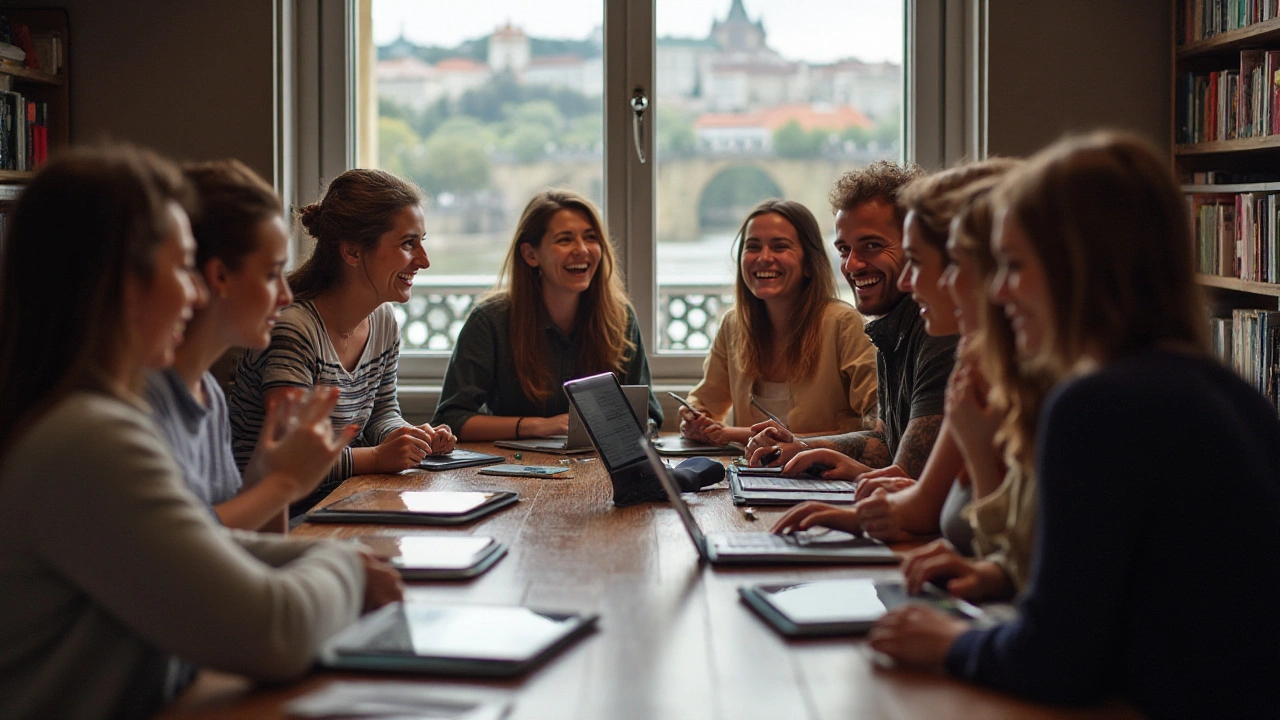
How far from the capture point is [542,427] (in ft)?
9.86

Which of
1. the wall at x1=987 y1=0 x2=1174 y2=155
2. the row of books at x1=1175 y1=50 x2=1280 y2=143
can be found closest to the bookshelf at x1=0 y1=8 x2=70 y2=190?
the wall at x1=987 y1=0 x2=1174 y2=155

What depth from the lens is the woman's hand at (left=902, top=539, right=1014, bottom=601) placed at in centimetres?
137

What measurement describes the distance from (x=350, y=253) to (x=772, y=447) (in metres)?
1.16

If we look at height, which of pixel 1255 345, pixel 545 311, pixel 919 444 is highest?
pixel 545 311

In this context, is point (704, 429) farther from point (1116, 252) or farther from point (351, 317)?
point (1116, 252)

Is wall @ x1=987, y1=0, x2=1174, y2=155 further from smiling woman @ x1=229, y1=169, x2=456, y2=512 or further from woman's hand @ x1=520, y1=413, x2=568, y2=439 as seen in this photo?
smiling woman @ x1=229, y1=169, x2=456, y2=512

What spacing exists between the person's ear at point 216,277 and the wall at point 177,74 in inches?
96.4

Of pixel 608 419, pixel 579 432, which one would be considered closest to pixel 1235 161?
pixel 579 432

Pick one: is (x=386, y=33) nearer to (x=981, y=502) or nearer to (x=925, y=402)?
(x=925, y=402)

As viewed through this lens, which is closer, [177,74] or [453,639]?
[453,639]

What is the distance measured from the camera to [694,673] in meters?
1.19

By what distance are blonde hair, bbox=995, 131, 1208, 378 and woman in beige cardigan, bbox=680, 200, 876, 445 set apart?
185 centimetres

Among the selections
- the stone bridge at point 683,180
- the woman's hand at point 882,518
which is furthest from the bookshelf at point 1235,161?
the woman's hand at point 882,518

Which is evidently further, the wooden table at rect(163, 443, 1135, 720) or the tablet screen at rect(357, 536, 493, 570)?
the tablet screen at rect(357, 536, 493, 570)
